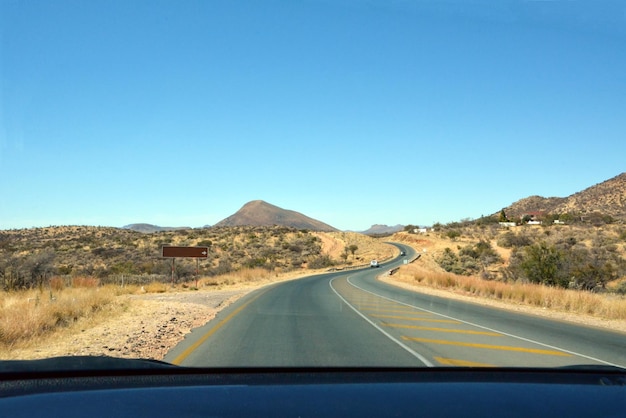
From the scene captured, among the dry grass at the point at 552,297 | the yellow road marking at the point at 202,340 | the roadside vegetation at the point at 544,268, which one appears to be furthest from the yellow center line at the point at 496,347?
the roadside vegetation at the point at 544,268

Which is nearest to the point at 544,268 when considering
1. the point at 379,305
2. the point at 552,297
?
the point at 552,297

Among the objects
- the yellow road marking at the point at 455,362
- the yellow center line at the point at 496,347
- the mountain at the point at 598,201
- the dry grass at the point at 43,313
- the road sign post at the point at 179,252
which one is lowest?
the yellow center line at the point at 496,347

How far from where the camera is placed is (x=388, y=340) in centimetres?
1219

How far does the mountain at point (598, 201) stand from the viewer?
336 ft

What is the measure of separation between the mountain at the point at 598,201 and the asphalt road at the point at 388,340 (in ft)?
272

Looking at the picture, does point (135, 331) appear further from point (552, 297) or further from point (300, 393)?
point (552, 297)

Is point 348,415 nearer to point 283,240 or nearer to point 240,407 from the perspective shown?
point 240,407

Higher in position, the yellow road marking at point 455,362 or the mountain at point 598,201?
the mountain at point 598,201

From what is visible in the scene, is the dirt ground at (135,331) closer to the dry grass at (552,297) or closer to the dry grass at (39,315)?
the dry grass at (39,315)

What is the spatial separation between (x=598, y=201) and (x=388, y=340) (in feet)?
382

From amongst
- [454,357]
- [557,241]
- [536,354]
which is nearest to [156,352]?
[454,357]

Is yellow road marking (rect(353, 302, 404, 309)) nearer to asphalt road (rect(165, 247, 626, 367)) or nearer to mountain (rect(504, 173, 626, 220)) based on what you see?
asphalt road (rect(165, 247, 626, 367))

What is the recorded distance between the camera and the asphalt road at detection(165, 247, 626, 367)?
380 inches

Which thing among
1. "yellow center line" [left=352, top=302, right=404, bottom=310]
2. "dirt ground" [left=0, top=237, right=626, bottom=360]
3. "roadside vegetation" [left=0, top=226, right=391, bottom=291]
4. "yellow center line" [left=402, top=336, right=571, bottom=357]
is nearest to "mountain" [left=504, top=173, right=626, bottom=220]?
"roadside vegetation" [left=0, top=226, right=391, bottom=291]
